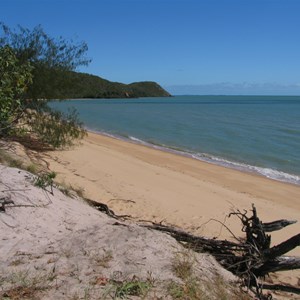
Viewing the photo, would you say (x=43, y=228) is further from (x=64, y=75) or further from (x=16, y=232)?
(x=64, y=75)

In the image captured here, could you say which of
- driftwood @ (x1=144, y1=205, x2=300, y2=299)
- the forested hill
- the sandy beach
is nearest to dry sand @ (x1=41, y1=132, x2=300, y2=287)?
the sandy beach

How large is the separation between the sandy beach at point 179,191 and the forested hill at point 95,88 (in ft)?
6.77

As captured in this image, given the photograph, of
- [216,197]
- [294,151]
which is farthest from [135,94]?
[216,197]

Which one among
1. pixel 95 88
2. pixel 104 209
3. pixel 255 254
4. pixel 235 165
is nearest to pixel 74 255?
pixel 255 254

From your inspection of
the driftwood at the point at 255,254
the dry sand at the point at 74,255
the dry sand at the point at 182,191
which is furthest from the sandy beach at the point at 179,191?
the dry sand at the point at 74,255

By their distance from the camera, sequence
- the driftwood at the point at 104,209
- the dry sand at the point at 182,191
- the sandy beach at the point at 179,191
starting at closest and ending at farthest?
the driftwood at the point at 104,209, the dry sand at the point at 182,191, the sandy beach at the point at 179,191

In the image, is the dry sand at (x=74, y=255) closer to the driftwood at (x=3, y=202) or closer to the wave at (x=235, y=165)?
the driftwood at (x=3, y=202)

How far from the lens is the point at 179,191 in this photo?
10.3m

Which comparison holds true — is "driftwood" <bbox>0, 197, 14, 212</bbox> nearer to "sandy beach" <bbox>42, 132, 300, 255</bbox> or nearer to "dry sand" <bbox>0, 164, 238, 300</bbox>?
"dry sand" <bbox>0, 164, 238, 300</bbox>

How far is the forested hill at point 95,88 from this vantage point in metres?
14.6

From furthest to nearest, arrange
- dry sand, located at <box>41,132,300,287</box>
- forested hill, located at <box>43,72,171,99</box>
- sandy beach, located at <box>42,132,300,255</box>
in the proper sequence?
forested hill, located at <box>43,72,171,99</box> → sandy beach, located at <box>42,132,300,255</box> → dry sand, located at <box>41,132,300,287</box>

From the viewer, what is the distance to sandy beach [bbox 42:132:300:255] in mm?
8070

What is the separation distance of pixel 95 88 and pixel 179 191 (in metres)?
12.1

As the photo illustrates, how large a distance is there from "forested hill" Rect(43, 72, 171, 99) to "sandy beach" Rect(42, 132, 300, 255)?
206 centimetres
